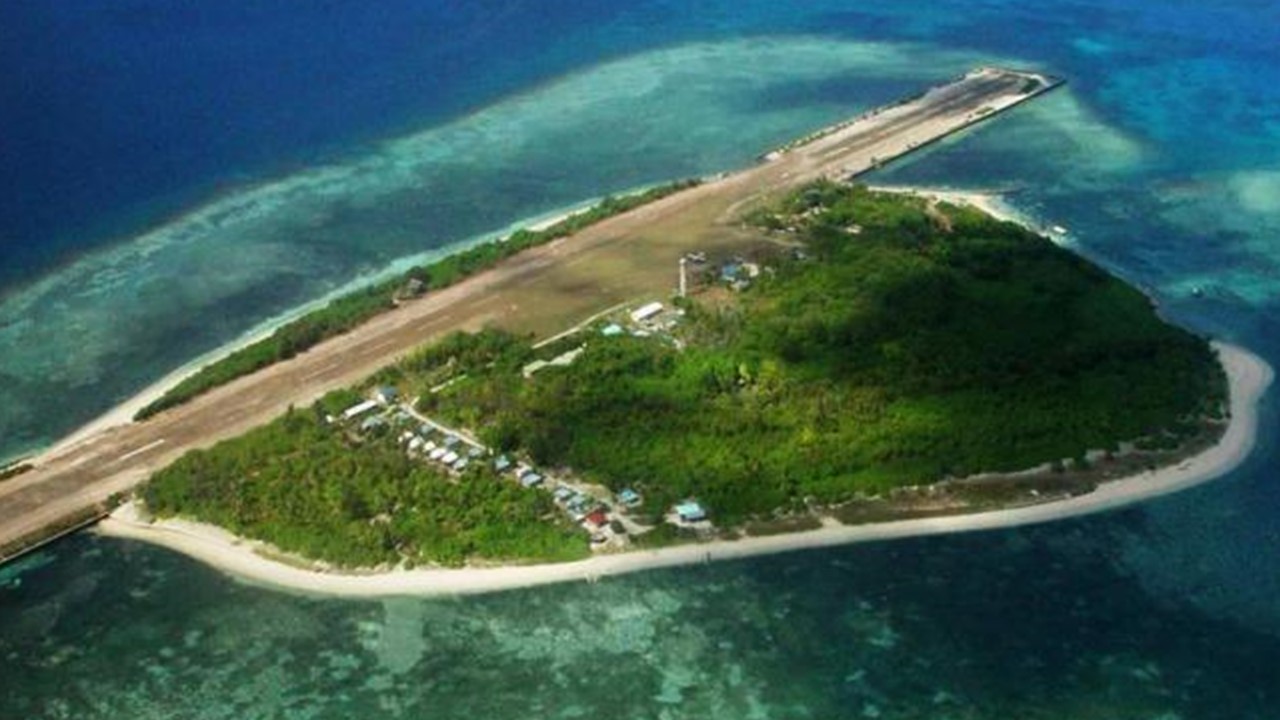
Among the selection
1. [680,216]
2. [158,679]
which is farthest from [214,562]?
[680,216]

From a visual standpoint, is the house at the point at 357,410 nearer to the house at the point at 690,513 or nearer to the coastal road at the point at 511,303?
the coastal road at the point at 511,303

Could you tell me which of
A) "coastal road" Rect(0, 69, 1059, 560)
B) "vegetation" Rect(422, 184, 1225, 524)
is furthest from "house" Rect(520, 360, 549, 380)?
"coastal road" Rect(0, 69, 1059, 560)

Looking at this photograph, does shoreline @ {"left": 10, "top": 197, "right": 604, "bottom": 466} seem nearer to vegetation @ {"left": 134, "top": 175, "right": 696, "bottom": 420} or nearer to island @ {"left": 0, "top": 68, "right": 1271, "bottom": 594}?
island @ {"left": 0, "top": 68, "right": 1271, "bottom": 594}

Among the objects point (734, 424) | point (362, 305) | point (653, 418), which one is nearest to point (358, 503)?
point (653, 418)

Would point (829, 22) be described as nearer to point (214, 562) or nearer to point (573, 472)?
point (573, 472)

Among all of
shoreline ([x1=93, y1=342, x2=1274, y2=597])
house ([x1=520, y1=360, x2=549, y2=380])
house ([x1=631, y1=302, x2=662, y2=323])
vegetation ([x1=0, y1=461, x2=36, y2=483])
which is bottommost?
shoreline ([x1=93, y1=342, x2=1274, y2=597])
